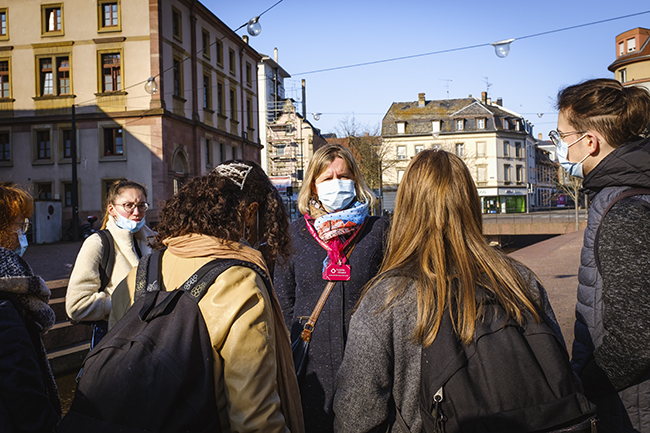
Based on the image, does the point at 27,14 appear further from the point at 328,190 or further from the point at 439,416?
the point at 439,416

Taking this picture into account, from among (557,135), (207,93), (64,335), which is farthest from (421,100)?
(557,135)

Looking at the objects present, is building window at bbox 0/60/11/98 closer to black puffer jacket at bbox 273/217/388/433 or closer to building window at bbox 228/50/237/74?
building window at bbox 228/50/237/74

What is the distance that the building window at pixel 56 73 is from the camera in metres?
30.2

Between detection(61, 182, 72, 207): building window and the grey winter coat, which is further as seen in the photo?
detection(61, 182, 72, 207): building window

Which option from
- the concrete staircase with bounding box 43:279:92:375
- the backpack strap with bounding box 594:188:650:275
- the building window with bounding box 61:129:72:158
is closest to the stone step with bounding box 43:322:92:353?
the concrete staircase with bounding box 43:279:92:375

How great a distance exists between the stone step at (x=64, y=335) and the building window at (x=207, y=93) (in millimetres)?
29138

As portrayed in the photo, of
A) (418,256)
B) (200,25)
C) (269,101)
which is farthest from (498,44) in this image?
(269,101)

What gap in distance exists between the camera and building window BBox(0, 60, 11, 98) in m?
30.7

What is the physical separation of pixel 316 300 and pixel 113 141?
29967 millimetres

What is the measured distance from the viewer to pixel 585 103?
242cm

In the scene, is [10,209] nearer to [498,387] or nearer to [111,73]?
[498,387]

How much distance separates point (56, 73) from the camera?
99.1 ft

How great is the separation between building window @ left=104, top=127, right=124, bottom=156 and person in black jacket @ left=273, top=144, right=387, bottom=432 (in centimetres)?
2910

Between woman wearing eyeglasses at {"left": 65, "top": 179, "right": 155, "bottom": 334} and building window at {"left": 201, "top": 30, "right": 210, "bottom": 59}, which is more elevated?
building window at {"left": 201, "top": 30, "right": 210, "bottom": 59}
